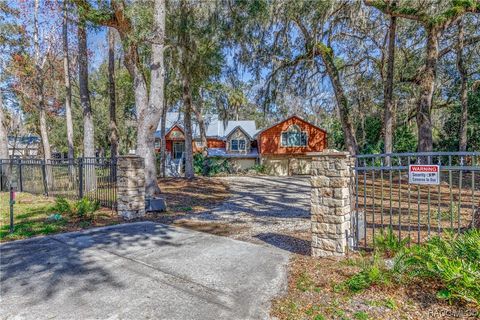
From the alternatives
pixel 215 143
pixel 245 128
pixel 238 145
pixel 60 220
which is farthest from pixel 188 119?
pixel 245 128

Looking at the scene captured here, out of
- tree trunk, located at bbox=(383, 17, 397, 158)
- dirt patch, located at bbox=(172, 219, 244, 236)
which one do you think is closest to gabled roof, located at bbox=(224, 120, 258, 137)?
tree trunk, located at bbox=(383, 17, 397, 158)

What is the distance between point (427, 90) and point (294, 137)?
14.1 meters

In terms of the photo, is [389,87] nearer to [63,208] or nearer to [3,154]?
[63,208]

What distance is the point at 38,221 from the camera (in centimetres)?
716

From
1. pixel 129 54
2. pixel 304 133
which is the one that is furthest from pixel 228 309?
pixel 304 133

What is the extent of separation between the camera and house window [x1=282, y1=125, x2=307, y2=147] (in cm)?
2675

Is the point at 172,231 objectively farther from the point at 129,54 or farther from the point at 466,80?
the point at 466,80

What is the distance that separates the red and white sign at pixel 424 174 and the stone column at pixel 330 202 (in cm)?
84

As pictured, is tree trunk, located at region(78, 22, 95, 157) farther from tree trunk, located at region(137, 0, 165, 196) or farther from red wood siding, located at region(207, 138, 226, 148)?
red wood siding, located at region(207, 138, 226, 148)

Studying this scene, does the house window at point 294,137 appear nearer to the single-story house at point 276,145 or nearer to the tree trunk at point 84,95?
the single-story house at point 276,145

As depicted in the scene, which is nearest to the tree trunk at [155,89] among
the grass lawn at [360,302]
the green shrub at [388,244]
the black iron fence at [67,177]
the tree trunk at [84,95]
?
the black iron fence at [67,177]

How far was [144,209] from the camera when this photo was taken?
786cm

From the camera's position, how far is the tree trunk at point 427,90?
12272mm

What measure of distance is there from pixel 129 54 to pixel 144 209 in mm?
5585
